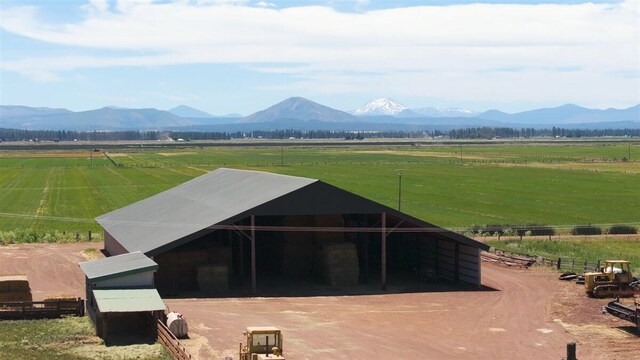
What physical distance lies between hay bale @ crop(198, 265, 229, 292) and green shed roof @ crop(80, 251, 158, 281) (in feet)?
12.5

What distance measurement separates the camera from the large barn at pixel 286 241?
44.1 metres

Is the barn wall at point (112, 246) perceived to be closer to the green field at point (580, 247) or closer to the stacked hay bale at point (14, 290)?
the stacked hay bale at point (14, 290)

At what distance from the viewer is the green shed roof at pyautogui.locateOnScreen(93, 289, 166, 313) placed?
3319cm

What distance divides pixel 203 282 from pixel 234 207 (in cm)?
478

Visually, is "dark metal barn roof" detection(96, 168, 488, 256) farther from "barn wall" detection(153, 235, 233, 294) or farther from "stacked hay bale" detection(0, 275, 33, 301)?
"stacked hay bale" detection(0, 275, 33, 301)

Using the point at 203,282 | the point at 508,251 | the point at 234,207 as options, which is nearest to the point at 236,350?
the point at 203,282

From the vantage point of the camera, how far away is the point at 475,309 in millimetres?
40406

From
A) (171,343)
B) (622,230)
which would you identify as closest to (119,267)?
(171,343)

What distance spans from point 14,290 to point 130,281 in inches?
235

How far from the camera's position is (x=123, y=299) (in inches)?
1364

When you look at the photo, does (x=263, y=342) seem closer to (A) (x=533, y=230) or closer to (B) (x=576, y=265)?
(B) (x=576, y=265)

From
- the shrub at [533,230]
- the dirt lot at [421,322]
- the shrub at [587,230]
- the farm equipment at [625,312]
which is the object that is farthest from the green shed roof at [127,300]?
the shrub at [587,230]

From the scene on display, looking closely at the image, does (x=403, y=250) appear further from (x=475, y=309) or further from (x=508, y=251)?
(x=475, y=309)

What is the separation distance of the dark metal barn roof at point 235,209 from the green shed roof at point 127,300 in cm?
651
